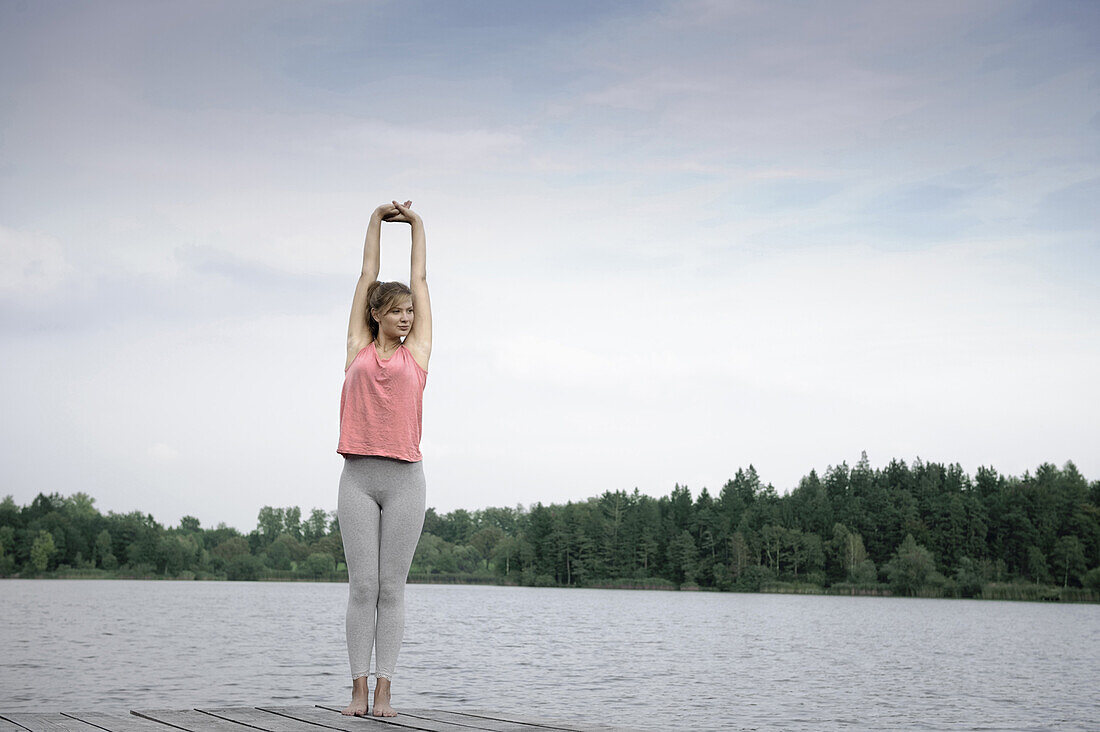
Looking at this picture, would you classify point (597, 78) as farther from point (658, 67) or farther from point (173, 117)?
point (173, 117)

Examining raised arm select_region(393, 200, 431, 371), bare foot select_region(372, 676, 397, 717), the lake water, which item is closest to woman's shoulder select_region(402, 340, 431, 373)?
raised arm select_region(393, 200, 431, 371)

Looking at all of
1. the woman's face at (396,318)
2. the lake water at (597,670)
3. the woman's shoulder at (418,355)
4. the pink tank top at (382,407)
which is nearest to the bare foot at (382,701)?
the pink tank top at (382,407)

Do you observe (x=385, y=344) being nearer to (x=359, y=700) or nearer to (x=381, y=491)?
(x=381, y=491)

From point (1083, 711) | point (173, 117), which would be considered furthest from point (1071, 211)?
point (173, 117)

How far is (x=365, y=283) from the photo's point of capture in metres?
5.76

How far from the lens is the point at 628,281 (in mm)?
107438

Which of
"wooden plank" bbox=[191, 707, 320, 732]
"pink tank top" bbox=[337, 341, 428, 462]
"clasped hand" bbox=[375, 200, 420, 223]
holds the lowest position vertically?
"wooden plank" bbox=[191, 707, 320, 732]

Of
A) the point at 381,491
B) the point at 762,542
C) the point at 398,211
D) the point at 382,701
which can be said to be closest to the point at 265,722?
the point at 382,701

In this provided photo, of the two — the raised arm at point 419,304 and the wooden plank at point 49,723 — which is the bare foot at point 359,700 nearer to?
the wooden plank at point 49,723

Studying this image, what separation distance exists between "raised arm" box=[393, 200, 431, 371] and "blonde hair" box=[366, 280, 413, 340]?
0.08 metres

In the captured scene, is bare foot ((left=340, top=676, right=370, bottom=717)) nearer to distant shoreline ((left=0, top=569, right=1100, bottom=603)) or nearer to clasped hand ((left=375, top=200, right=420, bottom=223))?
clasped hand ((left=375, top=200, right=420, bottom=223))

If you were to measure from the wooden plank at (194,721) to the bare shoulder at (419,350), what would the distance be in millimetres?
2137

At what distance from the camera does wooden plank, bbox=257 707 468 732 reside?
4828mm

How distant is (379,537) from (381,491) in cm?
27
